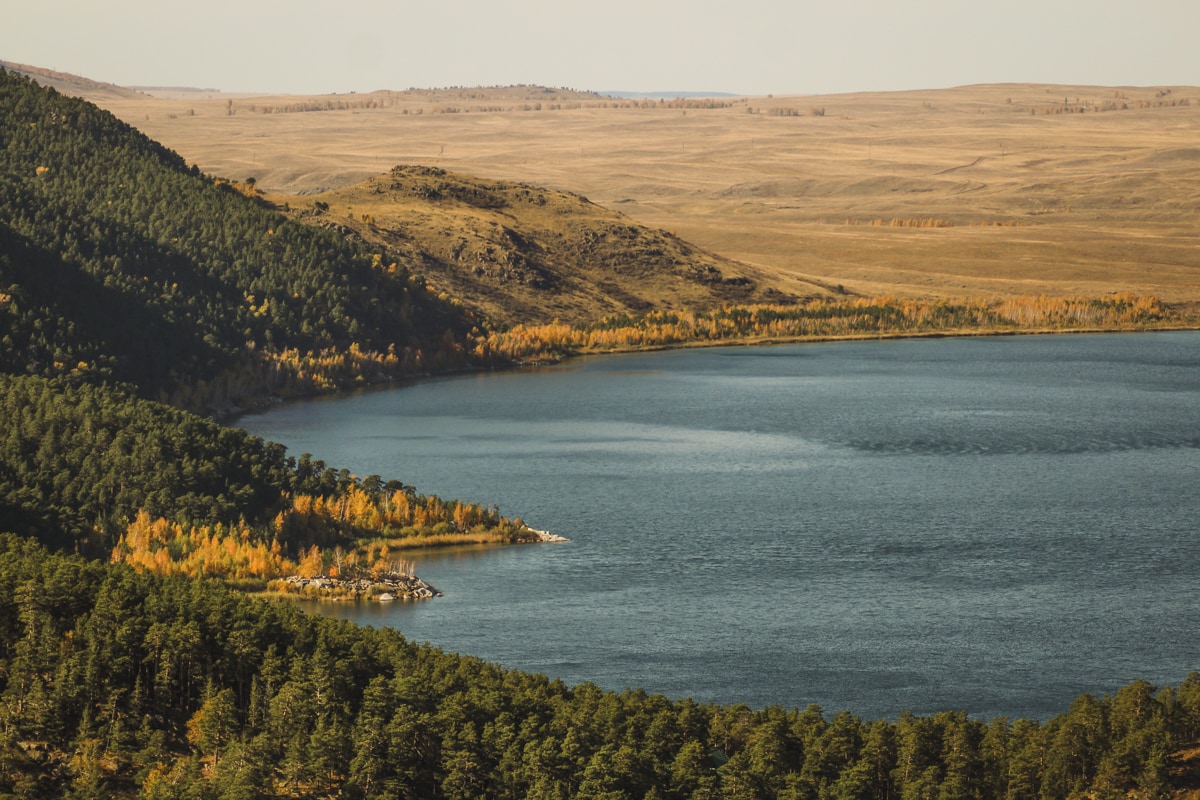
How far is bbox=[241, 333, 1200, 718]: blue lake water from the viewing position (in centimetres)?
7969

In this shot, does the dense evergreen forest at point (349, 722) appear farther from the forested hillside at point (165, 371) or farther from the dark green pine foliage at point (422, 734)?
the forested hillside at point (165, 371)

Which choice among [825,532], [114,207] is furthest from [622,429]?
[114,207]

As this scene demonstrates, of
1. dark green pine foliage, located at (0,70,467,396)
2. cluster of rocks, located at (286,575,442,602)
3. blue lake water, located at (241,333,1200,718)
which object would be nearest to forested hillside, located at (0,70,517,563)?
dark green pine foliage, located at (0,70,467,396)

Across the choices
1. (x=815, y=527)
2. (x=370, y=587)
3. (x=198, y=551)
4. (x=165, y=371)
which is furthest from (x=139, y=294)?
(x=815, y=527)

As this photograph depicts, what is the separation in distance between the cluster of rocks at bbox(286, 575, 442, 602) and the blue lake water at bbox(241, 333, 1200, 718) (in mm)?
1835

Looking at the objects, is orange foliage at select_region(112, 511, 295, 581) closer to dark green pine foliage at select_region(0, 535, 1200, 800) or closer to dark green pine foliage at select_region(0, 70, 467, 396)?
dark green pine foliage at select_region(0, 535, 1200, 800)

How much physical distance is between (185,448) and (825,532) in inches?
1525

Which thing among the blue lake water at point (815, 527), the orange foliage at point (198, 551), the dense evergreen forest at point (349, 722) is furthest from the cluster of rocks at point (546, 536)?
the orange foliage at point (198, 551)

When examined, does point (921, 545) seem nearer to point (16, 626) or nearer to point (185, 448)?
point (185, 448)

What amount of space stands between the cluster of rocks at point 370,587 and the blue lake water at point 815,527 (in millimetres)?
1835

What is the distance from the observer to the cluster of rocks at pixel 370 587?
94.2m

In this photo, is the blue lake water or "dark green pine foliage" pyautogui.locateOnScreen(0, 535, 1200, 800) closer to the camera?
"dark green pine foliage" pyautogui.locateOnScreen(0, 535, 1200, 800)

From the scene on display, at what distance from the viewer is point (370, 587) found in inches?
3752

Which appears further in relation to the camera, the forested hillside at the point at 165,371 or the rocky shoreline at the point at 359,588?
the forested hillside at the point at 165,371
